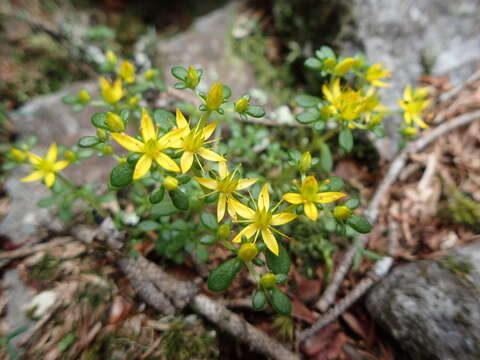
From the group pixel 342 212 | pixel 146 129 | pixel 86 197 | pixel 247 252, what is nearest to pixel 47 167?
pixel 86 197

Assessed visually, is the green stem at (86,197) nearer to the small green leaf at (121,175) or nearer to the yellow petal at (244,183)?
the small green leaf at (121,175)

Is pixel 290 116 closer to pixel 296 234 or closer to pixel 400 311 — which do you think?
pixel 296 234

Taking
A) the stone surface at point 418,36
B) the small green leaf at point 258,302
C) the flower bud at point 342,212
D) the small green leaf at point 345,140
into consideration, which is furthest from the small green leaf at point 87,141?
the stone surface at point 418,36

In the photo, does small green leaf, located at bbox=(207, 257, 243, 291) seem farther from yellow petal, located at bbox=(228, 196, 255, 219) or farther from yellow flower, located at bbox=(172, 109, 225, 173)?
yellow flower, located at bbox=(172, 109, 225, 173)

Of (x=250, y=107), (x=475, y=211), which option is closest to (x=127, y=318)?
(x=250, y=107)

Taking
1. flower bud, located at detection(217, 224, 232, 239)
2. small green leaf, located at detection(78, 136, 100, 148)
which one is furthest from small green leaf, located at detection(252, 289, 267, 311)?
small green leaf, located at detection(78, 136, 100, 148)

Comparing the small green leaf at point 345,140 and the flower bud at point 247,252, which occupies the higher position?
the small green leaf at point 345,140
